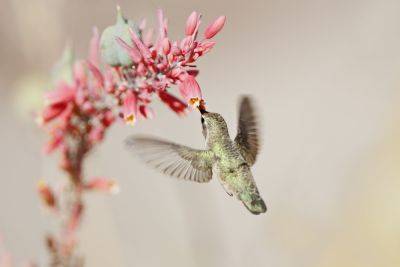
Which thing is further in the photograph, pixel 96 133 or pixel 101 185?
pixel 101 185

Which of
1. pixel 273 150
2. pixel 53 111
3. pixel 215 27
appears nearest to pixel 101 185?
pixel 53 111

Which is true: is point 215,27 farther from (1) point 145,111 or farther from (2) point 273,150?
(2) point 273,150

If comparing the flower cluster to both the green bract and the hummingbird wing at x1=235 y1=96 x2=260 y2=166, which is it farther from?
the hummingbird wing at x1=235 y1=96 x2=260 y2=166

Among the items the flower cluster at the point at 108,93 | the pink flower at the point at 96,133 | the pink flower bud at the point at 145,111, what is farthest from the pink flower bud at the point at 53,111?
the pink flower bud at the point at 145,111

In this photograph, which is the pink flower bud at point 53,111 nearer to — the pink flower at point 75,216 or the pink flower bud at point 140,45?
the pink flower at point 75,216

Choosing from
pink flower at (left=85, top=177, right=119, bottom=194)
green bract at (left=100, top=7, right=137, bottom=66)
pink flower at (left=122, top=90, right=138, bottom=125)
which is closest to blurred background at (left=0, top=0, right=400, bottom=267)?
pink flower at (left=85, top=177, right=119, bottom=194)

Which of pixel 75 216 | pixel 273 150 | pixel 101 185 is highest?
pixel 273 150

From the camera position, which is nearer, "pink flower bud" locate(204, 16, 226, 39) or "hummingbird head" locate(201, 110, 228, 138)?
"pink flower bud" locate(204, 16, 226, 39)

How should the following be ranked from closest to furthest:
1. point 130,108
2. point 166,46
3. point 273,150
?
1. point 166,46
2. point 130,108
3. point 273,150
